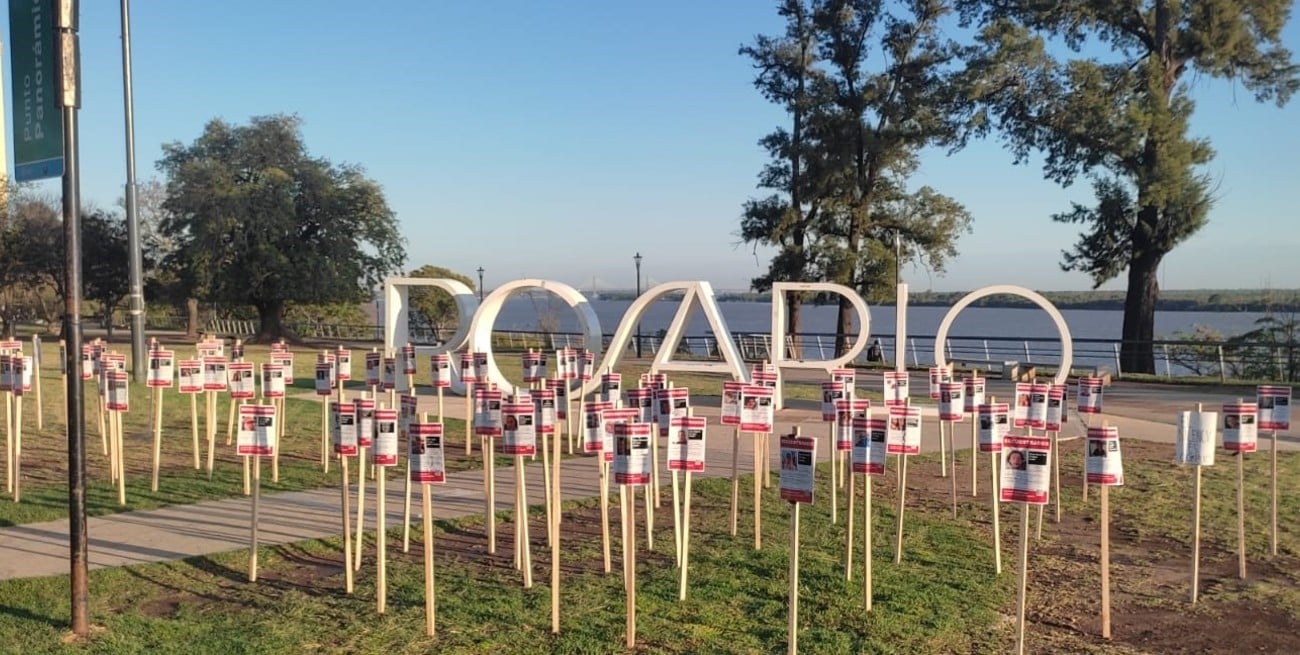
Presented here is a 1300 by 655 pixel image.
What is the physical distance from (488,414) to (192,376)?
4652 millimetres

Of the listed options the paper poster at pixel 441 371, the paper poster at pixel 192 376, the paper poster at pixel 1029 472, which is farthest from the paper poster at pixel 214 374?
the paper poster at pixel 1029 472

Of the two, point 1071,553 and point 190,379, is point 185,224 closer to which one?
point 190,379

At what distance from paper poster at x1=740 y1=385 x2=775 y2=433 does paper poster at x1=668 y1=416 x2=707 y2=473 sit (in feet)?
2.08

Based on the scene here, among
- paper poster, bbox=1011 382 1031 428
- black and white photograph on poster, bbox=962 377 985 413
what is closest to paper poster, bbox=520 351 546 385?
black and white photograph on poster, bbox=962 377 985 413

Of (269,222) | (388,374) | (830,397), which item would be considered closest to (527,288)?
(388,374)

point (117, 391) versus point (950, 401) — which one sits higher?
point (117, 391)

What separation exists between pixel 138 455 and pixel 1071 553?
10.4 meters

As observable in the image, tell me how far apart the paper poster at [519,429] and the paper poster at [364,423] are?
918 millimetres

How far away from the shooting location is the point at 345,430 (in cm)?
636

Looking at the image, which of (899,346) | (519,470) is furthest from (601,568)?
(899,346)

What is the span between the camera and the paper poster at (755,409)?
7125 mm

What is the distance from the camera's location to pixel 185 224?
117ft

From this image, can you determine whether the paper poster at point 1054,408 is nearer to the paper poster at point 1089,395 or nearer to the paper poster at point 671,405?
the paper poster at point 1089,395

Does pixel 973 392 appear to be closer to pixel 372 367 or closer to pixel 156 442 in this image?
A: pixel 372 367
